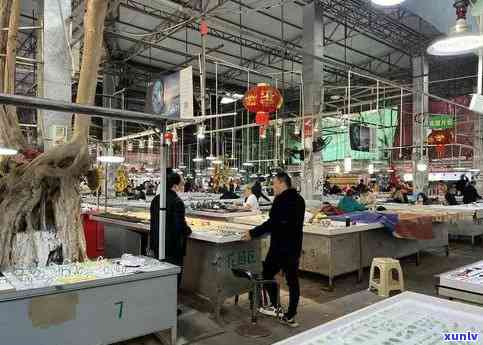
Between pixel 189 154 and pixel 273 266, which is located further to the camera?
pixel 189 154

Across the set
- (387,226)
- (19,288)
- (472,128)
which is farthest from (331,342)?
(472,128)

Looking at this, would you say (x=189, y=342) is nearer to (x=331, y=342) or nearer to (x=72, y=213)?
(x=72, y=213)

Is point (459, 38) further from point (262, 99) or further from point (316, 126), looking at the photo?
point (316, 126)

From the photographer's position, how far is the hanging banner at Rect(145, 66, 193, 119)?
4207 mm

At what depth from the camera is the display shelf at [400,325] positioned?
5.49 ft

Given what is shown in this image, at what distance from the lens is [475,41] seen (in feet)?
8.80

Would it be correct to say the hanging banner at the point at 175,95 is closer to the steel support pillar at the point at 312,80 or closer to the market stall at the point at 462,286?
the market stall at the point at 462,286

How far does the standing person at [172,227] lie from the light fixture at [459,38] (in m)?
2.82

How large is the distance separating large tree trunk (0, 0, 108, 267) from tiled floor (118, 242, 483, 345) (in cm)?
120

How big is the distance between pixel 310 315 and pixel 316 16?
9.04m

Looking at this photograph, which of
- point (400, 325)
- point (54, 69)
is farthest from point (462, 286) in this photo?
point (54, 69)

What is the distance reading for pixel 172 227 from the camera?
424cm

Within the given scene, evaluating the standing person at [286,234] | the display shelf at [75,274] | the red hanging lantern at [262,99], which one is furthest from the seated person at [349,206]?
the display shelf at [75,274]

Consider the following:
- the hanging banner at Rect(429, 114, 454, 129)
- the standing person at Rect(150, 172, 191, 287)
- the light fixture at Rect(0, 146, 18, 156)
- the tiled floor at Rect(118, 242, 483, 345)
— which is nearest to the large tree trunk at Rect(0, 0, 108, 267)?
the light fixture at Rect(0, 146, 18, 156)
